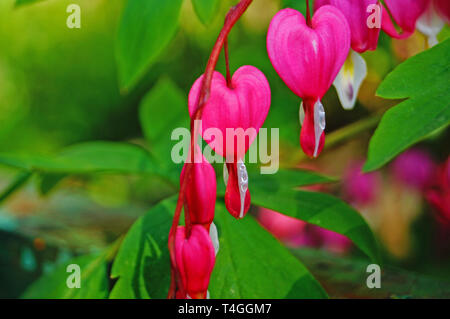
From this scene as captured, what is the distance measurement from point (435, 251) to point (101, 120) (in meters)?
1.13

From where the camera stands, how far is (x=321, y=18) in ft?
2.00

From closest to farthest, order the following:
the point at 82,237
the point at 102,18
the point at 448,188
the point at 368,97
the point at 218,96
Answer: the point at 218,96
the point at 448,188
the point at 82,237
the point at 368,97
the point at 102,18

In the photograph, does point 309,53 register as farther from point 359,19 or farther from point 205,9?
point 205,9

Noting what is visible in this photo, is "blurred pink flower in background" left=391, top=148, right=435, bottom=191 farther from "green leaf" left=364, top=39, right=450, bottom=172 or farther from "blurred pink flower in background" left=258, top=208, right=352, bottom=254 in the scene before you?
"green leaf" left=364, top=39, right=450, bottom=172

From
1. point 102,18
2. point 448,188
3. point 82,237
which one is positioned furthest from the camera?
point 102,18

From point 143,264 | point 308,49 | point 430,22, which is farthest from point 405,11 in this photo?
point 143,264

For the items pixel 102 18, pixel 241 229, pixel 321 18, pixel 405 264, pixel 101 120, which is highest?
pixel 102 18

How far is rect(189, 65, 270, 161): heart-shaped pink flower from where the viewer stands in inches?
22.8

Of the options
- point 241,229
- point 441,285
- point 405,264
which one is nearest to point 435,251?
point 405,264

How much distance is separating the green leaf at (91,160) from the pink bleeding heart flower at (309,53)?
17.6 inches

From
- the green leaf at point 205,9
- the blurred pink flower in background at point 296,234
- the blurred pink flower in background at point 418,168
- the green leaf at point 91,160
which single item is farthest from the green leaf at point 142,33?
the blurred pink flower in background at point 418,168

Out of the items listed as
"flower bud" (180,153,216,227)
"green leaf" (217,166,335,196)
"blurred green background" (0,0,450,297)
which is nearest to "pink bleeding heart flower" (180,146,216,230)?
"flower bud" (180,153,216,227)

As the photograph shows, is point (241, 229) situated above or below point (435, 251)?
above
